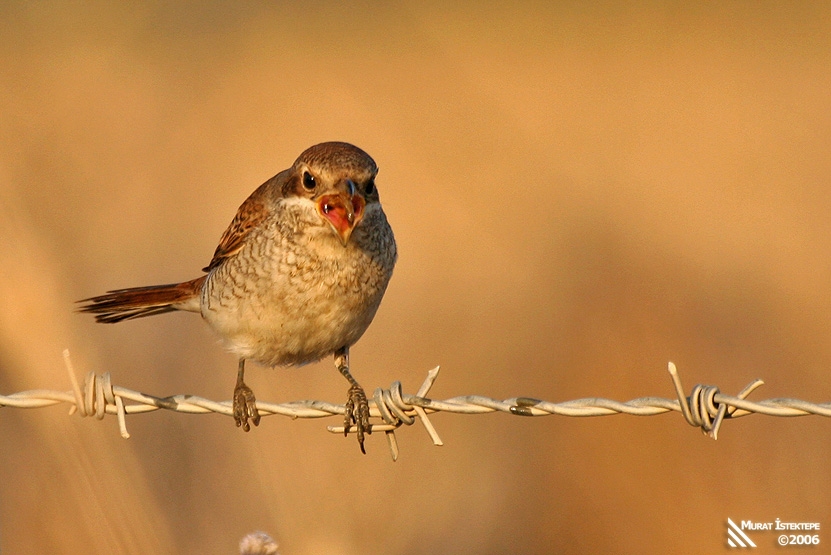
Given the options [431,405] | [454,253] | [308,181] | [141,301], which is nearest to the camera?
[431,405]

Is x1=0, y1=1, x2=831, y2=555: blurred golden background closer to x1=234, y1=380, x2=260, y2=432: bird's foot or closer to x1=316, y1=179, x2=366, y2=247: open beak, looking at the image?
x1=234, y1=380, x2=260, y2=432: bird's foot

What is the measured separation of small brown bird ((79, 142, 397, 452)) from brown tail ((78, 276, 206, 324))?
29cm

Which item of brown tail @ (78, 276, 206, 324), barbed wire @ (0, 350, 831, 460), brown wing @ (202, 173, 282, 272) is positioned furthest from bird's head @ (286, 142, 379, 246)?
brown tail @ (78, 276, 206, 324)

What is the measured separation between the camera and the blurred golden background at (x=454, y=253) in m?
4.29

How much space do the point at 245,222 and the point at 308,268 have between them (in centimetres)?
45

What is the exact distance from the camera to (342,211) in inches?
136

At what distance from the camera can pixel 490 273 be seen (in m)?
7.64

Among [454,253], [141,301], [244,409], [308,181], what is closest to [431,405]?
[308,181]

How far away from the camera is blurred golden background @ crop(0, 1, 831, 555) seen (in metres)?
4.29

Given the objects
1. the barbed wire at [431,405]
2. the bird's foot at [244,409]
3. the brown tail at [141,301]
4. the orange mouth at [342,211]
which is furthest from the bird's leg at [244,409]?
the barbed wire at [431,405]

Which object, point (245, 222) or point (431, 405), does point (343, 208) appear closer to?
point (245, 222)

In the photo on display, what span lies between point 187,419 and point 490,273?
3.14 metres

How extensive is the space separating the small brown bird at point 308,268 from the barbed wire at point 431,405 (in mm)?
657

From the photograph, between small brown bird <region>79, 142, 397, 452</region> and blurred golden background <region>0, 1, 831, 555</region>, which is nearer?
small brown bird <region>79, 142, 397, 452</region>
